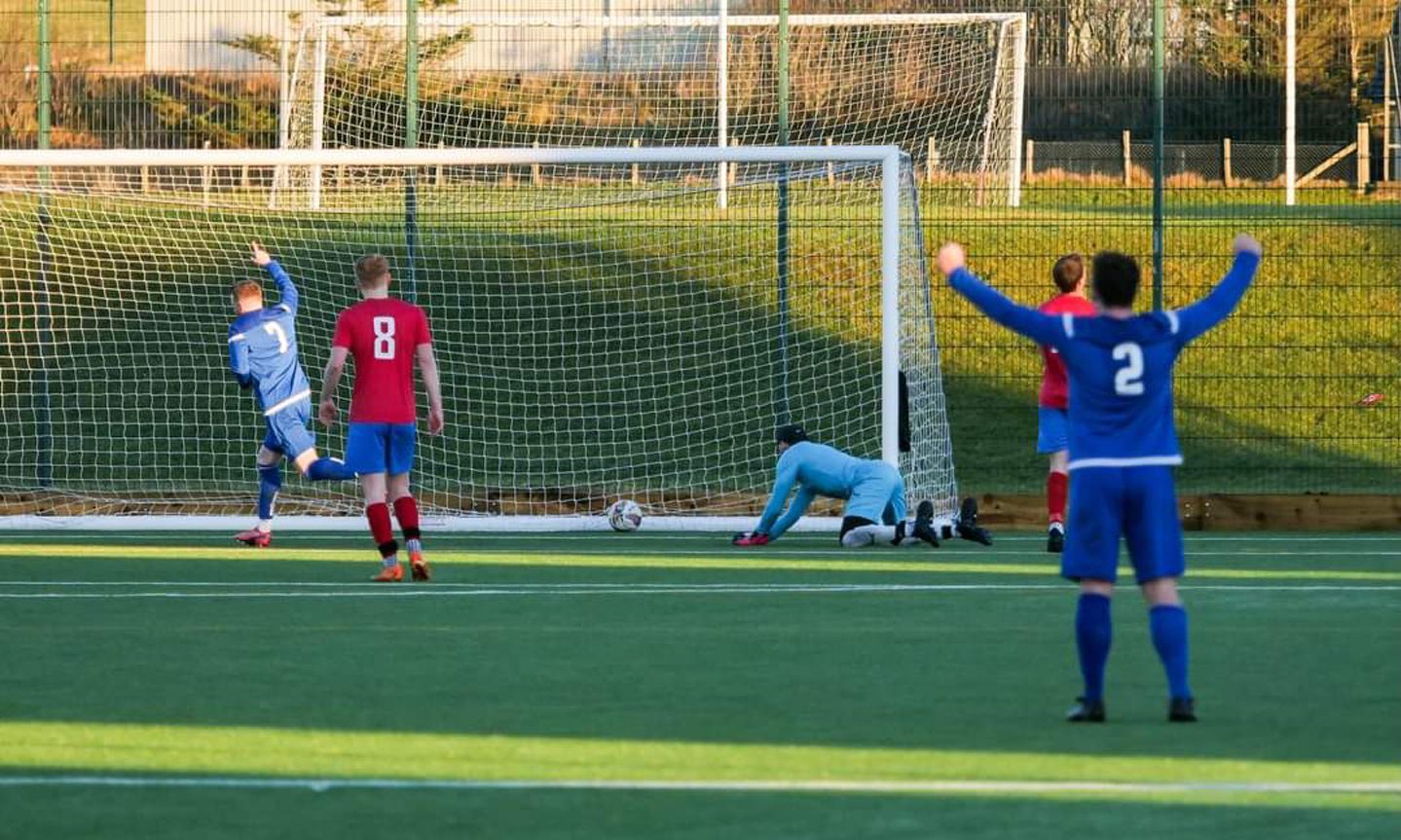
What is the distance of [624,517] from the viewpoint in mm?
16188

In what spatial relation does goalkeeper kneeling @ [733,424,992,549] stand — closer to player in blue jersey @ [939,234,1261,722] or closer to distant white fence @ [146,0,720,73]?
distant white fence @ [146,0,720,73]

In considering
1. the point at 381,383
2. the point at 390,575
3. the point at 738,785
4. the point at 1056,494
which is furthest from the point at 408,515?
the point at 738,785

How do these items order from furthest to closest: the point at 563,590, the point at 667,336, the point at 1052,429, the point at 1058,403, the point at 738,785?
1. the point at 667,336
2. the point at 1052,429
3. the point at 1058,403
4. the point at 563,590
5. the point at 738,785

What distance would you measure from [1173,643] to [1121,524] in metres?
0.44

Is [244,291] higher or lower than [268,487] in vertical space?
higher

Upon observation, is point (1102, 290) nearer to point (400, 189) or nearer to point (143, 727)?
point (143, 727)

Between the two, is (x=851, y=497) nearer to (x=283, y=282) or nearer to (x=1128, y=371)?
(x=283, y=282)

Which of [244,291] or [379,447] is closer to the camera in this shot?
[379,447]

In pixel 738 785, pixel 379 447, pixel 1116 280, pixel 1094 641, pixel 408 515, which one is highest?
pixel 1116 280

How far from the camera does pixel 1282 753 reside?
6793mm

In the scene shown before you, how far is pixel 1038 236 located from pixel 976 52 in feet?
7.63

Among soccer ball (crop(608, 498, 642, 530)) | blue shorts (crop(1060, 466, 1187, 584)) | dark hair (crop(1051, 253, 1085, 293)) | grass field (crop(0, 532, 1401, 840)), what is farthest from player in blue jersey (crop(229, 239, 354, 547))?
blue shorts (crop(1060, 466, 1187, 584))

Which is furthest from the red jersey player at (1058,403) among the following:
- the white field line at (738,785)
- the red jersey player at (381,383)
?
the white field line at (738,785)

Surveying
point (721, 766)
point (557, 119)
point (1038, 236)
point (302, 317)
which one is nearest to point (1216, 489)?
point (1038, 236)
